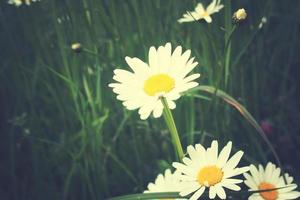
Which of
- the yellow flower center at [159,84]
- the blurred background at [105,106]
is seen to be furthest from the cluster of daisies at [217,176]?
the blurred background at [105,106]

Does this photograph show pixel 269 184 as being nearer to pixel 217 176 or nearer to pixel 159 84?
pixel 217 176

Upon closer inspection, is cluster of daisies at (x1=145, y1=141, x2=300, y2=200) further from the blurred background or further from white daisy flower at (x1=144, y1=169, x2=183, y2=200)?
the blurred background

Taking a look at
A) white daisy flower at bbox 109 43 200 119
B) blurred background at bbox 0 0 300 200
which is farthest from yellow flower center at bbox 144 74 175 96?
blurred background at bbox 0 0 300 200

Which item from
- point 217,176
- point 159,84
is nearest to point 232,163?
point 217,176

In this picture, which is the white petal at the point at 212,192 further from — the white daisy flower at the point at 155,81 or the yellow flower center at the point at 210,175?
the white daisy flower at the point at 155,81

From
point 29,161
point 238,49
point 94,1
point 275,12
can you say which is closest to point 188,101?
point 238,49

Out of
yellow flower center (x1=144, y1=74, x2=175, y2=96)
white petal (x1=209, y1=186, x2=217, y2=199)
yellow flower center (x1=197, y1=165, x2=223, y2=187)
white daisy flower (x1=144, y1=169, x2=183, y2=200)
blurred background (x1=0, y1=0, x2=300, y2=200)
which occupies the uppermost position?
blurred background (x1=0, y1=0, x2=300, y2=200)
